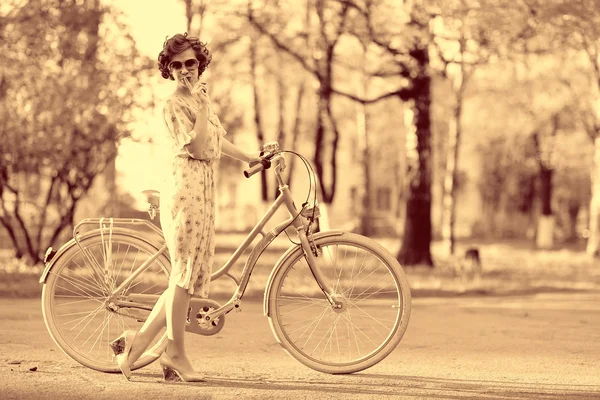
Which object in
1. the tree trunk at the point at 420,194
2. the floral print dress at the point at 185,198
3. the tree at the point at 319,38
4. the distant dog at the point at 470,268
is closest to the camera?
the floral print dress at the point at 185,198

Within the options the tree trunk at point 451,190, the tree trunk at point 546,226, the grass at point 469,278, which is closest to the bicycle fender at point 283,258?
the grass at point 469,278

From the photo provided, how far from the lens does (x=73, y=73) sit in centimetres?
1361

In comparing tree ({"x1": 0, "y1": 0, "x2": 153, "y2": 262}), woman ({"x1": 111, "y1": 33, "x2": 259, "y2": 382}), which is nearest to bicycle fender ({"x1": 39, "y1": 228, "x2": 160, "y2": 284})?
woman ({"x1": 111, "y1": 33, "x2": 259, "y2": 382})

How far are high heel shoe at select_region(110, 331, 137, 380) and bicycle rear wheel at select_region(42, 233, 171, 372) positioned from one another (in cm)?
24

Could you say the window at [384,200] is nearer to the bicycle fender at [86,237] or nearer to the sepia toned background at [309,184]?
the sepia toned background at [309,184]

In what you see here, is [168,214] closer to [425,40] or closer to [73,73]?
[73,73]

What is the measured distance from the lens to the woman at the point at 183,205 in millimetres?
5172

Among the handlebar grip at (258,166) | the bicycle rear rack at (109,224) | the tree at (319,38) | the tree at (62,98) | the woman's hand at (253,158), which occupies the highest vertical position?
the tree at (319,38)

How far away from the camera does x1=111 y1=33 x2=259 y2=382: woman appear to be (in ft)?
17.0

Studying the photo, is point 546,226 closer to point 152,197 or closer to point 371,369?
point 371,369

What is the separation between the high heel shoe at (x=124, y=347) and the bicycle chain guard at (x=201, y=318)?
0.31 meters

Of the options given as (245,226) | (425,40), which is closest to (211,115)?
(425,40)

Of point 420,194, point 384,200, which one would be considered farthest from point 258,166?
point 384,200

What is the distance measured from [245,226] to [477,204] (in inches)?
1340
